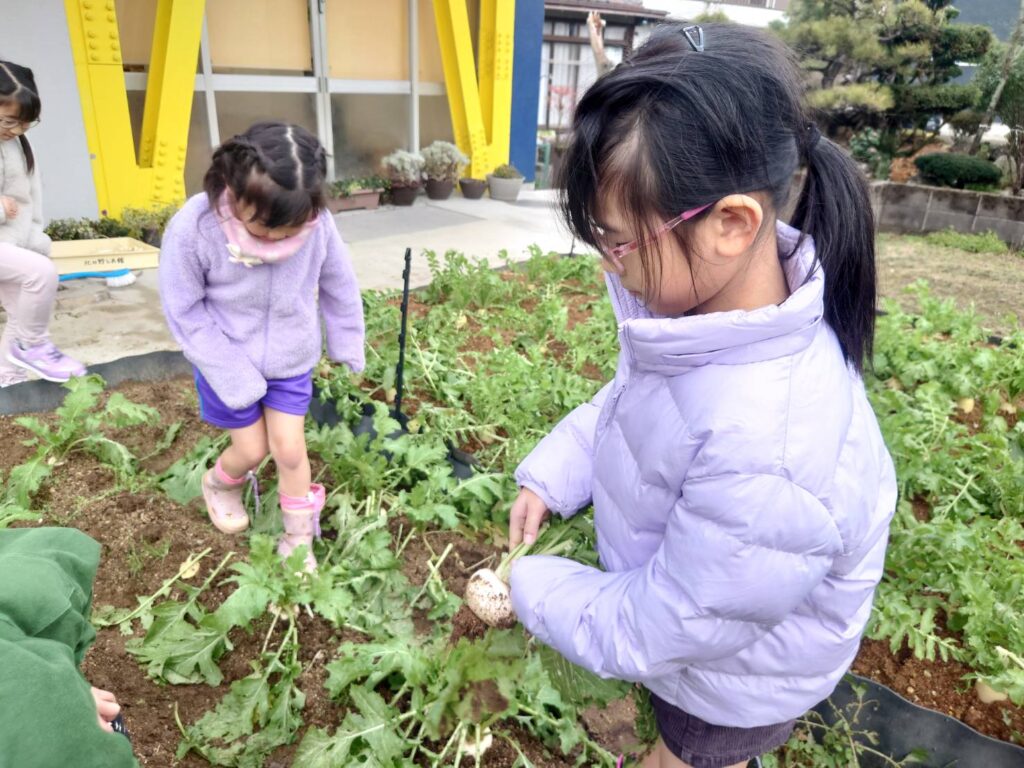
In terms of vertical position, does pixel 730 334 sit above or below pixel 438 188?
above

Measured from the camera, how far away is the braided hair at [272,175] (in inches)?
78.2

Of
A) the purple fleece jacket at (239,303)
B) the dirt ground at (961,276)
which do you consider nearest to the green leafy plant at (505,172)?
the dirt ground at (961,276)

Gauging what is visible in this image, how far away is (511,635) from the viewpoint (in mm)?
1665

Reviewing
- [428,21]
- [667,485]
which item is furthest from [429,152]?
[667,485]

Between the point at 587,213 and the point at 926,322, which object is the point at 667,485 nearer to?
the point at 587,213

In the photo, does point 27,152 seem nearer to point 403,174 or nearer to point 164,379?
point 164,379

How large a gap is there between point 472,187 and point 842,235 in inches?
331

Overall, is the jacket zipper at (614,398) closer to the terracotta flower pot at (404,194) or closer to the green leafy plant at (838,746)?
the green leafy plant at (838,746)

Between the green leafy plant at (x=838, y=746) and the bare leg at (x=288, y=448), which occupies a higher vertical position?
the bare leg at (x=288, y=448)

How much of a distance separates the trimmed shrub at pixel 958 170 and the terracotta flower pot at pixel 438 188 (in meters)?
7.13

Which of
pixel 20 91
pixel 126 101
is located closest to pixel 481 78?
pixel 126 101

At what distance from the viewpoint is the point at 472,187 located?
925 cm

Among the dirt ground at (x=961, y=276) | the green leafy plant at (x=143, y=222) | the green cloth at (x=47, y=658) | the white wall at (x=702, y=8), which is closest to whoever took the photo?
the green cloth at (x=47, y=658)

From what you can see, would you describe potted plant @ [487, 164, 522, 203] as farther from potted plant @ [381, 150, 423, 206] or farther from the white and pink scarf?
the white and pink scarf
